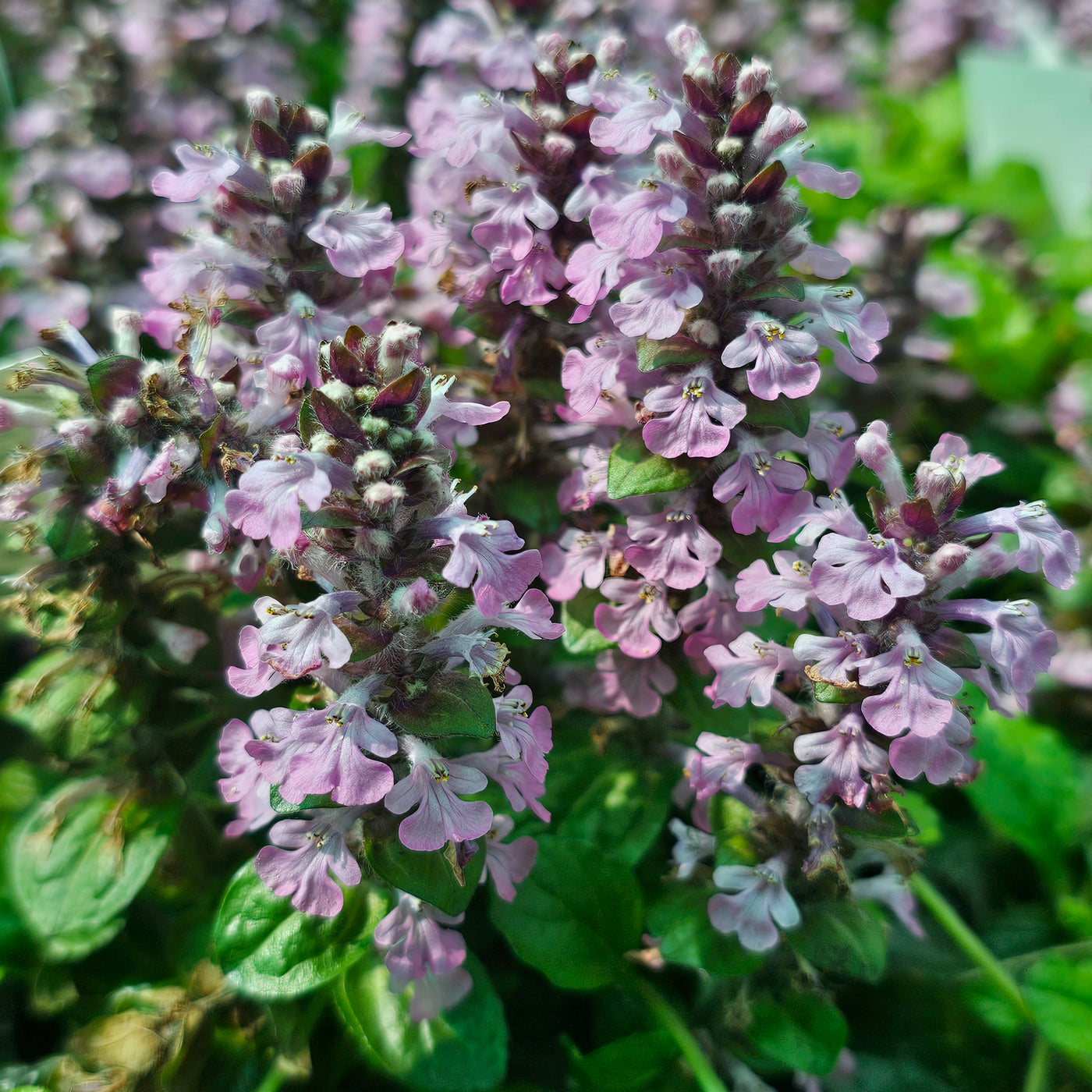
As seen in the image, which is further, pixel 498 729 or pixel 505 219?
pixel 505 219

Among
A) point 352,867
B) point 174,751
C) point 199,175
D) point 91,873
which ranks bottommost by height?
point 91,873

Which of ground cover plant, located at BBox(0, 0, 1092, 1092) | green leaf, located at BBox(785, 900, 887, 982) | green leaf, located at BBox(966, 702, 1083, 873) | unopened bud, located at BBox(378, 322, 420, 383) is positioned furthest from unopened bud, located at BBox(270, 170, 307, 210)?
green leaf, located at BBox(966, 702, 1083, 873)

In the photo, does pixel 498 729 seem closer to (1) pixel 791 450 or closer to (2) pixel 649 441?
(2) pixel 649 441

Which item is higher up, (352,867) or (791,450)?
(791,450)

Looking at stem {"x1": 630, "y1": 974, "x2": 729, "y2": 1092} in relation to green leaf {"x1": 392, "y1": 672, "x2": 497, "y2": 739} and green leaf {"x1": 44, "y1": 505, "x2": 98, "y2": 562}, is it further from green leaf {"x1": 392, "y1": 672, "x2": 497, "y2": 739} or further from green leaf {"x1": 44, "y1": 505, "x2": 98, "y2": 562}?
green leaf {"x1": 44, "y1": 505, "x2": 98, "y2": 562}

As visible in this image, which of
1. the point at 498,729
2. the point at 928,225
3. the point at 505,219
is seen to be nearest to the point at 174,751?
the point at 498,729

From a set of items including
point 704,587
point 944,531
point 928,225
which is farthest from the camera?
point 928,225
